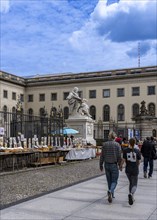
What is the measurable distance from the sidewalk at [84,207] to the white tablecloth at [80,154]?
12115 mm

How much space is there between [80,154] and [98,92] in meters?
61.6

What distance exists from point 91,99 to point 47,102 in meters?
11.9

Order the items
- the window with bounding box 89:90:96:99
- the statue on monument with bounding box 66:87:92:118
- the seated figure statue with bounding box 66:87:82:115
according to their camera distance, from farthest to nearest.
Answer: the window with bounding box 89:90:96:99
the statue on monument with bounding box 66:87:92:118
the seated figure statue with bounding box 66:87:82:115

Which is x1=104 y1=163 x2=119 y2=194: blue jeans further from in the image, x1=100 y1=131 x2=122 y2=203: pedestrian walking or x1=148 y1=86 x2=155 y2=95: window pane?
x1=148 y1=86 x2=155 y2=95: window pane

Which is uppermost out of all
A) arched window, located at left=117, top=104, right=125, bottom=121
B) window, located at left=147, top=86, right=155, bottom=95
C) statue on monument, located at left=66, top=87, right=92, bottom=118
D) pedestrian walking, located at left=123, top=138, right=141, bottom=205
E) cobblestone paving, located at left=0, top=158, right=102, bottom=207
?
window, located at left=147, top=86, right=155, bottom=95

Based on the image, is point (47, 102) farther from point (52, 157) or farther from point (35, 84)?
point (52, 157)

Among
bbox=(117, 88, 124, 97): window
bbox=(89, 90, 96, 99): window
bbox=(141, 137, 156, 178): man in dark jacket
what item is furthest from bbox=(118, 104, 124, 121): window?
bbox=(141, 137, 156, 178): man in dark jacket

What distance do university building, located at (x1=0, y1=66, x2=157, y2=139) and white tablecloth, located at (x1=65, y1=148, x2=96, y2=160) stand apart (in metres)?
47.2

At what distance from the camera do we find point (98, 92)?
8700 cm

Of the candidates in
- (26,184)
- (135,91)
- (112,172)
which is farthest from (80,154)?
(135,91)

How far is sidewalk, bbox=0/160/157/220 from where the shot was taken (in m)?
8.41

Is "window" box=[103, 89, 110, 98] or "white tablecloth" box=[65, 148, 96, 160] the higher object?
"window" box=[103, 89, 110, 98]

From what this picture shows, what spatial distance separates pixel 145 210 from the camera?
9.19m

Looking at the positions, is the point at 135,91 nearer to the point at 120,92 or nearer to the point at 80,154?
the point at 120,92
